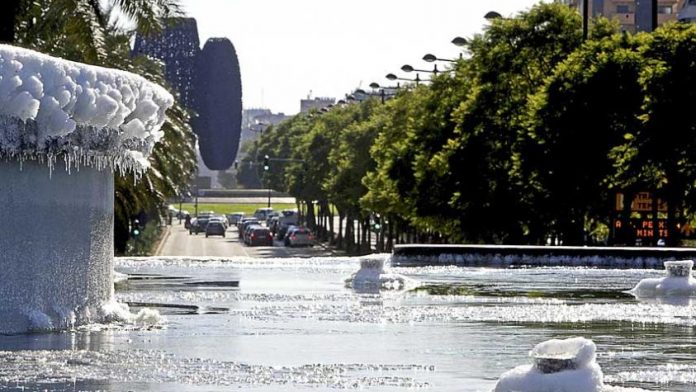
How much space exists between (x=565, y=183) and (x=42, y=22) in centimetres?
2611

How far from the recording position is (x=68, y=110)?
1630 cm

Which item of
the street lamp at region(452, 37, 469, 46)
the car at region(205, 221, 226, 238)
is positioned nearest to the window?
the car at region(205, 221, 226, 238)

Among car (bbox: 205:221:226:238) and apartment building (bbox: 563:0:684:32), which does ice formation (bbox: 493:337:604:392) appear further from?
apartment building (bbox: 563:0:684:32)

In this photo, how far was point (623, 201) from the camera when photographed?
57.2 meters

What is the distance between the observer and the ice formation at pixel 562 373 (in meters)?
11.6

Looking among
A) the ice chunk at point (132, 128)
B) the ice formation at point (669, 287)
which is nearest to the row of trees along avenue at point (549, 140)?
the ice formation at point (669, 287)

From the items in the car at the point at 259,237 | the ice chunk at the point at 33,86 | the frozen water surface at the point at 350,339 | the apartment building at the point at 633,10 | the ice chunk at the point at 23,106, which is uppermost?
the apartment building at the point at 633,10

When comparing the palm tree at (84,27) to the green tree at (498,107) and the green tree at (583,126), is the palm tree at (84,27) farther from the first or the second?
the green tree at (498,107)

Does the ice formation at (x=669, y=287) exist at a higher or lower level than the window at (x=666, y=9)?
lower

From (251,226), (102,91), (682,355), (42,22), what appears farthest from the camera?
(251,226)

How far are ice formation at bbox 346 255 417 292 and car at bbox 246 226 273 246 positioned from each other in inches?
3295

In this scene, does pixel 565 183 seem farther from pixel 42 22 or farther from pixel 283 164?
pixel 283 164

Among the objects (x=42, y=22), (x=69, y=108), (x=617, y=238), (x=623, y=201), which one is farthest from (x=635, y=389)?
(x=623, y=201)

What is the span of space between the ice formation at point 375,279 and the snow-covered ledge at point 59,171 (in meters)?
8.65
